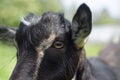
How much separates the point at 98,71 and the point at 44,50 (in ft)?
9.18

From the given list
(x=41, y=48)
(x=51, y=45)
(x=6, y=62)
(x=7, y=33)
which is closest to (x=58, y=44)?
(x=51, y=45)

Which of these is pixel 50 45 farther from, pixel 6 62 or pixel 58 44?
pixel 6 62

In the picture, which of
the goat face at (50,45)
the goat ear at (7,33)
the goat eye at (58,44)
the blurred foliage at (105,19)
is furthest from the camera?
the blurred foliage at (105,19)

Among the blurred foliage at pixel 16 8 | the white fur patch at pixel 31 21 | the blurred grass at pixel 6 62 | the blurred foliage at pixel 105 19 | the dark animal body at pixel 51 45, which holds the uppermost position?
the white fur patch at pixel 31 21

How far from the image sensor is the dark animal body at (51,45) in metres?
6.86

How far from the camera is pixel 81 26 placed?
7160mm

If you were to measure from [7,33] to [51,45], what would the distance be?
3.76ft

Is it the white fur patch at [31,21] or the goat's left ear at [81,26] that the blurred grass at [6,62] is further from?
the goat's left ear at [81,26]

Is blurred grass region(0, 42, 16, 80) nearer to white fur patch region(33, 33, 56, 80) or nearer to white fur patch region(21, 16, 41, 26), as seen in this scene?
white fur patch region(21, 16, 41, 26)

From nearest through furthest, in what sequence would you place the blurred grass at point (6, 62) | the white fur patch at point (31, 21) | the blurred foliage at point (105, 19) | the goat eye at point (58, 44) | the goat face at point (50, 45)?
the goat face at point (50, 45), the goat eye at point (58, 44), the white fur patch at point (31, 21), the blurred grass at point (6, 62), the blurred foliage at point (105, 19)

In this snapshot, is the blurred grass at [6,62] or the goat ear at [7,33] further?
the blurred grass at [6,62]

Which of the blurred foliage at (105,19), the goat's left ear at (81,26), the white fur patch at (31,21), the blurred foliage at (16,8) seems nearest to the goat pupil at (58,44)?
the goat's left ear at (81,26)

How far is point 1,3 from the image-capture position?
23.4 meters

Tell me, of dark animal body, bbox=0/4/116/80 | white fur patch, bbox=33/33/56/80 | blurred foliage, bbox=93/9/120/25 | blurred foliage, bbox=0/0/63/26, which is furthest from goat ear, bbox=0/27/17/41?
blurred foliage, bbox=93/9/120/25
